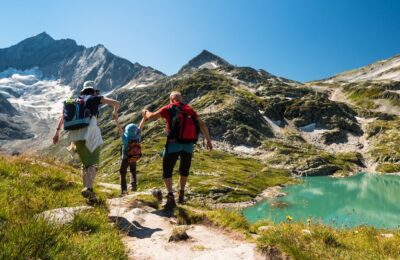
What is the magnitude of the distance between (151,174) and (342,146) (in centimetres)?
12207

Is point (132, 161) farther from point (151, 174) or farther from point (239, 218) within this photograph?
point (151, 174)

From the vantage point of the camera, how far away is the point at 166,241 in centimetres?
845

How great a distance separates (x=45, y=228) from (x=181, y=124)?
6800 millimetres

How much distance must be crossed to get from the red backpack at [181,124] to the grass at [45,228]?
321 cm

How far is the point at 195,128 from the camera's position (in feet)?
38.8

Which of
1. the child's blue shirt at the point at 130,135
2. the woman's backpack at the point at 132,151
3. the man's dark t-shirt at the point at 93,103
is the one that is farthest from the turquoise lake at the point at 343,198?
the man's dark t-shirt at the point at 93,103

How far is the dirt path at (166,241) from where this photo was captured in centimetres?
734

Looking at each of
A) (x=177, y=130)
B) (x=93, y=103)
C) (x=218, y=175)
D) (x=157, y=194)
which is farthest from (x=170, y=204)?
(x=218, y=175)

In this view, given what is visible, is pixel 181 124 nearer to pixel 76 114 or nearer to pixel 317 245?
pixel 76 114

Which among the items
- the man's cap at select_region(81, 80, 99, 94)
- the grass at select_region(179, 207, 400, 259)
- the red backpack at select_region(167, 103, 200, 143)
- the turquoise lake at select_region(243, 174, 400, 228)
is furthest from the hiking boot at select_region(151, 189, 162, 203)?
the turquoise lake at select_region(243, 174, 400, 228)

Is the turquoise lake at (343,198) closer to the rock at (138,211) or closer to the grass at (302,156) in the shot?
the grass at (302,156)

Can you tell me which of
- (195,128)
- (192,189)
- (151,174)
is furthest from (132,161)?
(151,174)

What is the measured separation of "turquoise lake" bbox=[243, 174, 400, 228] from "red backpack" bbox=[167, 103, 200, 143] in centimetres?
6366

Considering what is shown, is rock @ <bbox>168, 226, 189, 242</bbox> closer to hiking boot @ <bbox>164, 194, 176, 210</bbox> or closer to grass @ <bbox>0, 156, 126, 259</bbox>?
grass @ <bbox>0, 156, 126, 259</bbox>
